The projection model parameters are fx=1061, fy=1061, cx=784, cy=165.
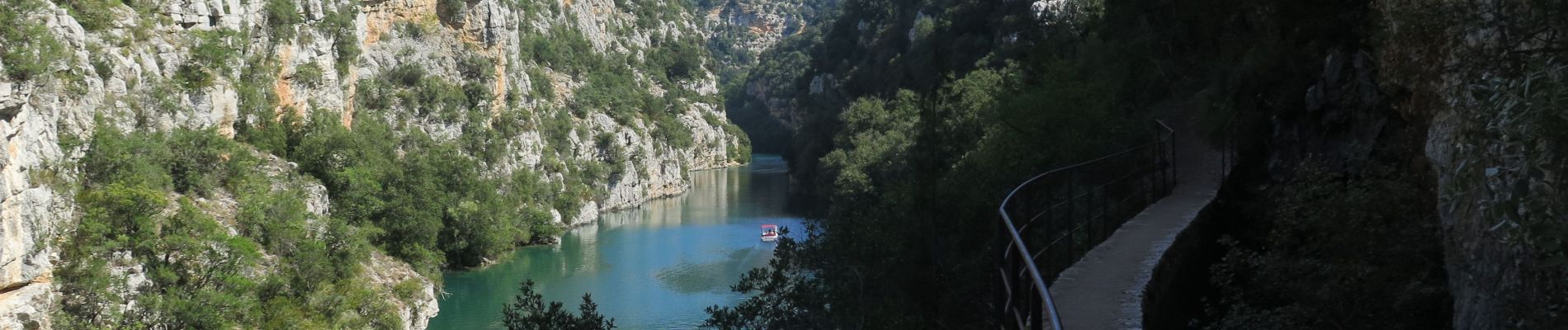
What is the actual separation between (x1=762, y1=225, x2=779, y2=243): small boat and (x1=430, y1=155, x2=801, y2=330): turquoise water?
42 centimetres

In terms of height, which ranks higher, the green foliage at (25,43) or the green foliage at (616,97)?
the green foliage at (25,43)

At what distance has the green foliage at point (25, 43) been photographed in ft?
80.0

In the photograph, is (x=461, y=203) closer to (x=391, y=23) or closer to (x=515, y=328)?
(x=391, y=23)

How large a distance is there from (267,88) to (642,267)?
1645 centimetres

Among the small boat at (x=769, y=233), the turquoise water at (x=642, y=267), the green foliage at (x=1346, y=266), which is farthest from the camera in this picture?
the small boat at (x=769, y=233)

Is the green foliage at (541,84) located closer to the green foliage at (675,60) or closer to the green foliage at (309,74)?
the green foliage at (309,74)

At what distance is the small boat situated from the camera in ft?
168

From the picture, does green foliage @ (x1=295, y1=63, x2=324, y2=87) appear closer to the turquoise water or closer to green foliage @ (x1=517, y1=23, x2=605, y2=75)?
the turquoise water

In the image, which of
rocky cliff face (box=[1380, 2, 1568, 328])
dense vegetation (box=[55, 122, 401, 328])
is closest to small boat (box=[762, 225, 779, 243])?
dense vegetation (box=[55, 122, 401, 328])

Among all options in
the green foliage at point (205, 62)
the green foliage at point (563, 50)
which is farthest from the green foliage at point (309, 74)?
the green foliage at point (563, 50)

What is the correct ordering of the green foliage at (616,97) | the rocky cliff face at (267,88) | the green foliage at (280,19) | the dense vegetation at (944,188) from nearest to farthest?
the dense vegetation at (944,188) → the rocky cliff face at (267,88) → the green foliage at (280,19) → the green foliage at (616,97)

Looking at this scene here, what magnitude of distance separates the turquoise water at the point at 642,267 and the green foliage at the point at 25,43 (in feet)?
46.1

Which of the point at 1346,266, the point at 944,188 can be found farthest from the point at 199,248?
the point at 1346,266

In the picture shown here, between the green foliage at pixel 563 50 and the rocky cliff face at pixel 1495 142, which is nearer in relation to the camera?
the rocky cliff face at pixel 1495 142
